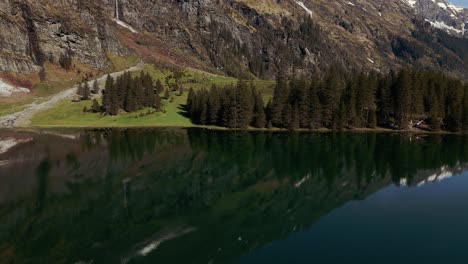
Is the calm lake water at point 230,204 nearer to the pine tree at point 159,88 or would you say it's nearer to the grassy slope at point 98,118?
the grassy slope at point 98,118

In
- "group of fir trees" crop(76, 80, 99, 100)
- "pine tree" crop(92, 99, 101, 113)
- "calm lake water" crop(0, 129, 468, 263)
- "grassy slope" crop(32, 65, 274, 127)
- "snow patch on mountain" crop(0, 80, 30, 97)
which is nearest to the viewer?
"calm lake water" crop(0, 129, 468, 263)

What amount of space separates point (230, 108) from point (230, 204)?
94.4 meters

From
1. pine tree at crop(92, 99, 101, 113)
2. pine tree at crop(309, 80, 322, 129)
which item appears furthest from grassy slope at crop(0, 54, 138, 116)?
pine tree at crop(309, 80, 322, 129)

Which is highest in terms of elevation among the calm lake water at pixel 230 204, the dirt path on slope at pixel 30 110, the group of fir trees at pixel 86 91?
the group of fir trees at pixel 86 91

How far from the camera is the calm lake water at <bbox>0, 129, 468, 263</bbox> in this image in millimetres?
33094

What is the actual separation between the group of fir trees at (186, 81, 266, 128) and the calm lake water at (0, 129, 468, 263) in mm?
48364

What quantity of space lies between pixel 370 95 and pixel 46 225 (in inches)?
4871

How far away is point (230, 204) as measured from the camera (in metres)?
49.6

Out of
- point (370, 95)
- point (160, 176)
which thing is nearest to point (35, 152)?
point (160, 176)

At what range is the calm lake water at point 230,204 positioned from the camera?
33.1m

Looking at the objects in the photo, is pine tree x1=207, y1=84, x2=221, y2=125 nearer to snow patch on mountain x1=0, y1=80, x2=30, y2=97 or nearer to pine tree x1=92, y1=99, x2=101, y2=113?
pine tree x1=92, y1=99, x2=101, y2=113

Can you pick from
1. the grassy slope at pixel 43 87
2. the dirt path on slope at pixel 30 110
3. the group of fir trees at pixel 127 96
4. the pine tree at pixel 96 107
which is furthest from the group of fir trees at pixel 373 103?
the grassy slope at pixel 43 87

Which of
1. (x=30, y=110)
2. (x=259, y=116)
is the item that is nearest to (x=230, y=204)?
(x=259, y=116)

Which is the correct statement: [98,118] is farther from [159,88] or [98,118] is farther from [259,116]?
[259,116]
